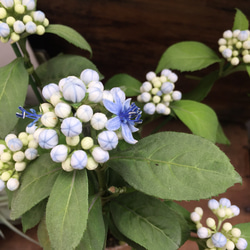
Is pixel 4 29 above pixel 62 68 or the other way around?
above

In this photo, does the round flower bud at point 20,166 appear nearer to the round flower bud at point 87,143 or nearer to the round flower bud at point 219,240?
the round flower bud at point 87,143

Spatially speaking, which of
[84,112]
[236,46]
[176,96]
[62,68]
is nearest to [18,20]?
[62,68]

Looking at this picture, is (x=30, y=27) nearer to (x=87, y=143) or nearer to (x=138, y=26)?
(x=87, y=143)

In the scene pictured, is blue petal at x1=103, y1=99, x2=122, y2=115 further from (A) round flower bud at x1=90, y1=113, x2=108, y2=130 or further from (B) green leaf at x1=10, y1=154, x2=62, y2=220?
(B) green leaf at x1=10, y1=154, x2=62, y2=220

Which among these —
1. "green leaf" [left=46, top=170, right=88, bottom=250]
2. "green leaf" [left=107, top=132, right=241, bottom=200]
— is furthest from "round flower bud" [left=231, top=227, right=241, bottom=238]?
"green leaf" [left=46, top=170, right=88, bottom=250]

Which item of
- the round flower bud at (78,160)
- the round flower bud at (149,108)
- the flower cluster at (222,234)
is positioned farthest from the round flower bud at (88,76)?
the flower cluster at (222,234)

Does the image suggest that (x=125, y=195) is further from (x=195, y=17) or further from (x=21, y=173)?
(x=195, y=17)
